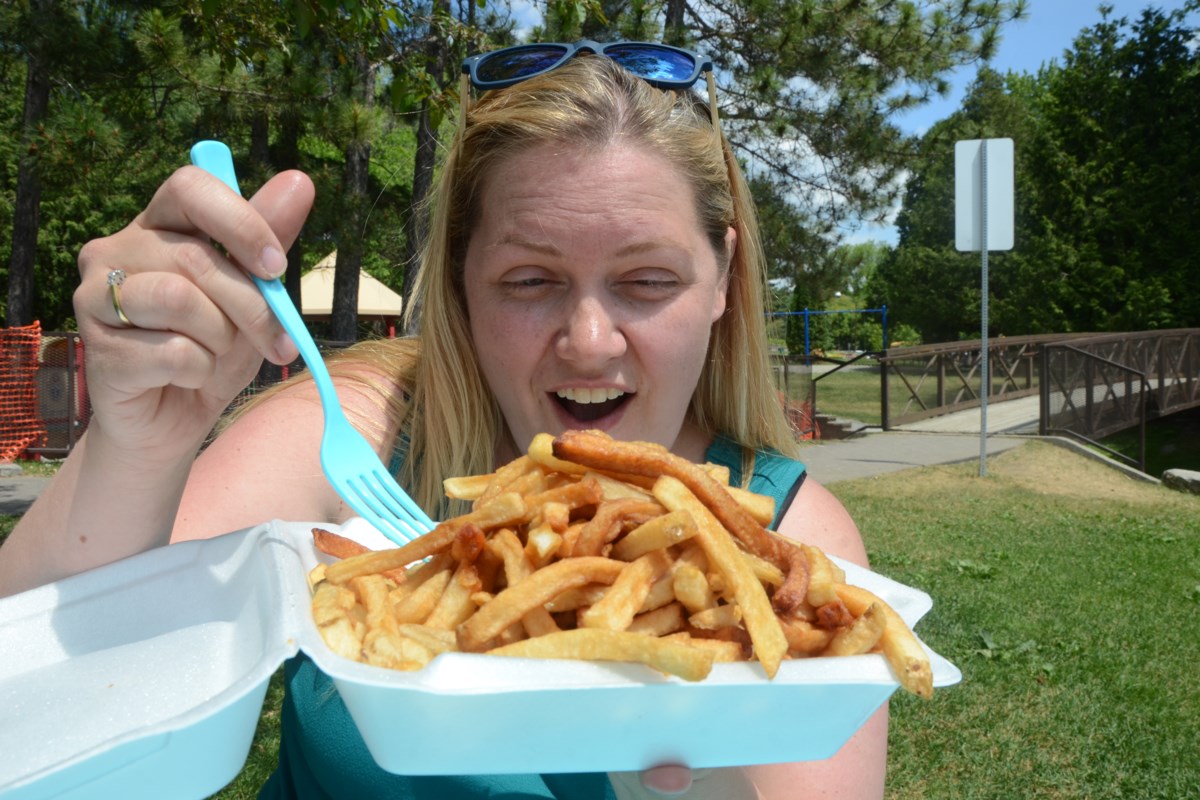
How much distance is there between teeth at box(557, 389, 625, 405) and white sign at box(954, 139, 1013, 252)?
A: 377 inches

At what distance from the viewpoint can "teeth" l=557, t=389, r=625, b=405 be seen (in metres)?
2.16

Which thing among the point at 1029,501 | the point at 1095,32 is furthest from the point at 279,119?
the point at 1095,32

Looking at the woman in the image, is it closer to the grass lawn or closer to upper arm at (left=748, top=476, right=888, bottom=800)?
upper arm at (left=748, top=476, right=888, bottom=800)

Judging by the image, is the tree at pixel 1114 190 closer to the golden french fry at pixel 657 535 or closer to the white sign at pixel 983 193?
the white sign at pixel 983 193

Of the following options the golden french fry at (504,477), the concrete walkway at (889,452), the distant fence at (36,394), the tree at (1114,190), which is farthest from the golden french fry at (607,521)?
the tree at (1114,190)

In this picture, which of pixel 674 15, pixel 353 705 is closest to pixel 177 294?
pixel 353 705

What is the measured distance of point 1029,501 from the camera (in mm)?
10594

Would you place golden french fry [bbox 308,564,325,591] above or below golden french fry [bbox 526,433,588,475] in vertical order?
below

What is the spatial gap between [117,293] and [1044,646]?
5971 millimetres

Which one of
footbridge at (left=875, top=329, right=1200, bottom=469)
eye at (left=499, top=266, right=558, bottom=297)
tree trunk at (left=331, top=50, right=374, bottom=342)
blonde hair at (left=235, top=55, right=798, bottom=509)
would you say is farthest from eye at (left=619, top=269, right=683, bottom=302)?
footbridge at (left=875, top=329, right=1200, bottom=469)

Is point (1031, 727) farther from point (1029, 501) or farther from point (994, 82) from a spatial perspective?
point (994, 82)

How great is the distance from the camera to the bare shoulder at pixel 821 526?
7.59 ft

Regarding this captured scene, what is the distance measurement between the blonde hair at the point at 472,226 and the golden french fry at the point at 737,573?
1.19 meters

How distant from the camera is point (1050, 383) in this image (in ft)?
48.6
